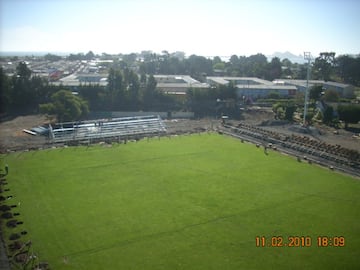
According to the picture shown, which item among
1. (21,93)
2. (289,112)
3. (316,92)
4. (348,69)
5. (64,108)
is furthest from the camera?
(348,69)

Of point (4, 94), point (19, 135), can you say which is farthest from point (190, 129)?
point (4, 94)


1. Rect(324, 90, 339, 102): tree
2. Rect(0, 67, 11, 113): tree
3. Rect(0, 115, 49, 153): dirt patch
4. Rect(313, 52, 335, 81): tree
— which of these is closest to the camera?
Rect(0, 115, 49, 153): dirt patch

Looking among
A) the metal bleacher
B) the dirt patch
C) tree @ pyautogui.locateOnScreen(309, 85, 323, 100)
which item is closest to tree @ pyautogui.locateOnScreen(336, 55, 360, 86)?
tree @ pyautogui.locateOnScreen(309, 85, 323, 100)

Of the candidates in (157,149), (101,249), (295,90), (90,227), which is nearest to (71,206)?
(90,227)

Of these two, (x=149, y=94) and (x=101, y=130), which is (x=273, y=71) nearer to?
(x=149, y=94)

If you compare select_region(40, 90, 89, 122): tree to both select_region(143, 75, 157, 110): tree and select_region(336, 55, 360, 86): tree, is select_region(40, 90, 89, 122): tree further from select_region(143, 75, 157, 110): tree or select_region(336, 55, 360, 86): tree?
select_region(336, 55, 360, 86): tree

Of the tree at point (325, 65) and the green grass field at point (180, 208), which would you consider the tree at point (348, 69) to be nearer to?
the tree at point (325, 65)
